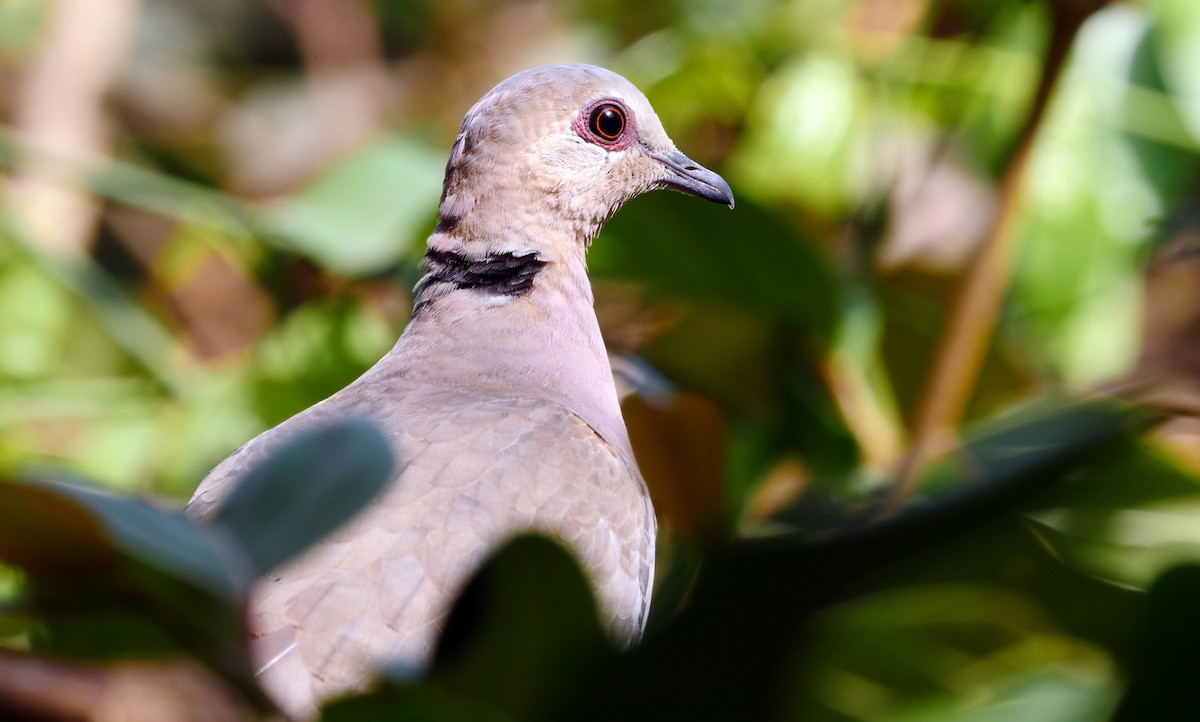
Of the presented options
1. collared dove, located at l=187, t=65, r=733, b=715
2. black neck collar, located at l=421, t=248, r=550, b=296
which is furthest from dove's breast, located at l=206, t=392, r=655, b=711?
black neck collar, located at l=421, t=248, r=550, b=296

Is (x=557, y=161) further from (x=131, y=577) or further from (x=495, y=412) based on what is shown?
(x=131, y=577)

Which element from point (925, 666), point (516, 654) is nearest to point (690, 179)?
point (925, 666)

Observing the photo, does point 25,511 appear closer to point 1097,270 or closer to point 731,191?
point 731,191

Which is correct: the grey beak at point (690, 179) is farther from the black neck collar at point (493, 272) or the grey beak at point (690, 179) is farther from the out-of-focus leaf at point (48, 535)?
the out-of-focus leaf at point (48, 535)

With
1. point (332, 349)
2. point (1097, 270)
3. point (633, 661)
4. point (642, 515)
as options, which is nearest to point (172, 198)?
point (332, 349)

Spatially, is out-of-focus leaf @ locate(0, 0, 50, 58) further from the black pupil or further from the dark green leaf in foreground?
the dark green leaf in foreground

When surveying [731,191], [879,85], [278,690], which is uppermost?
[879,85]

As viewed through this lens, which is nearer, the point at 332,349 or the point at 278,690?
the point at 278,690
